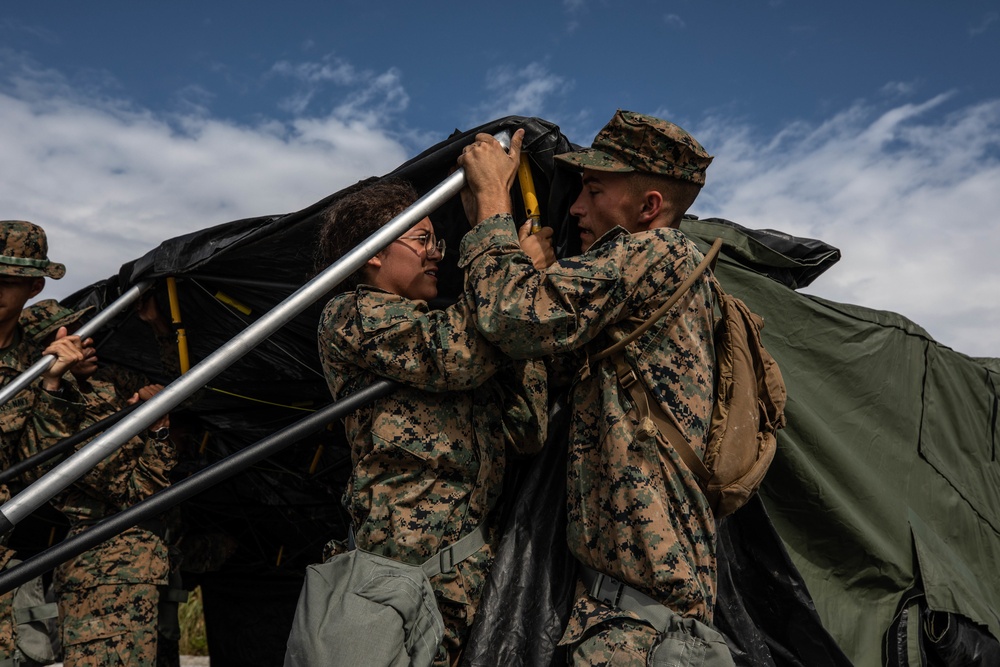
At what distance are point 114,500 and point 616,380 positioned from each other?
3.29m

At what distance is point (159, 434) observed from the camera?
4906 mm

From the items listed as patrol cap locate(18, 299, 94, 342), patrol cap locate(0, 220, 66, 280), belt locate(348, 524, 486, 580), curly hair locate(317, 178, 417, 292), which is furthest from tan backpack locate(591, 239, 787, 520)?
patrol cap locate(0, 220, 66, 280)

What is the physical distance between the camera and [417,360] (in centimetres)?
249

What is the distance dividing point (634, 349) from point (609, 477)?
36cm

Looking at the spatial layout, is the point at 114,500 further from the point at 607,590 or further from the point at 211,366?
the point at 607,590

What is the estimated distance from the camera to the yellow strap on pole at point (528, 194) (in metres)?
3.04

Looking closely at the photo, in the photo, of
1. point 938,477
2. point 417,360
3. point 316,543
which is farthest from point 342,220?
point 316,543

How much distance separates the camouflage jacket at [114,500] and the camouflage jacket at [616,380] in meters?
2.84

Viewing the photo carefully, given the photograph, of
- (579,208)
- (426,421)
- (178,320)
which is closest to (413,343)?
(426,421)

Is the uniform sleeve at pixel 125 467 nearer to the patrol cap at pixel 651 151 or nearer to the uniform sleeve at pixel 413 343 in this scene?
the uniform sleeve at pixel 413 343

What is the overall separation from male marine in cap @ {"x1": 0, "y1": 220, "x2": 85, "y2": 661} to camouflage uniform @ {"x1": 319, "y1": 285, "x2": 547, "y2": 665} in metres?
2.17

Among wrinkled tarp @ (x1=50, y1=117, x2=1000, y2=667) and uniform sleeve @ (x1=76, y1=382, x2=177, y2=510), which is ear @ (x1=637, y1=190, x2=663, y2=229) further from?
uniform sleeve @ (x1=76, y1=382, x2=177, y2=510)

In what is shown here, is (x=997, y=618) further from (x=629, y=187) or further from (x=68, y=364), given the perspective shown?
(x=68, y=364)

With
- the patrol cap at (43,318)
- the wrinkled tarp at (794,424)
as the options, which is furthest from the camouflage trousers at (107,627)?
the patrol cap at (43,318)
